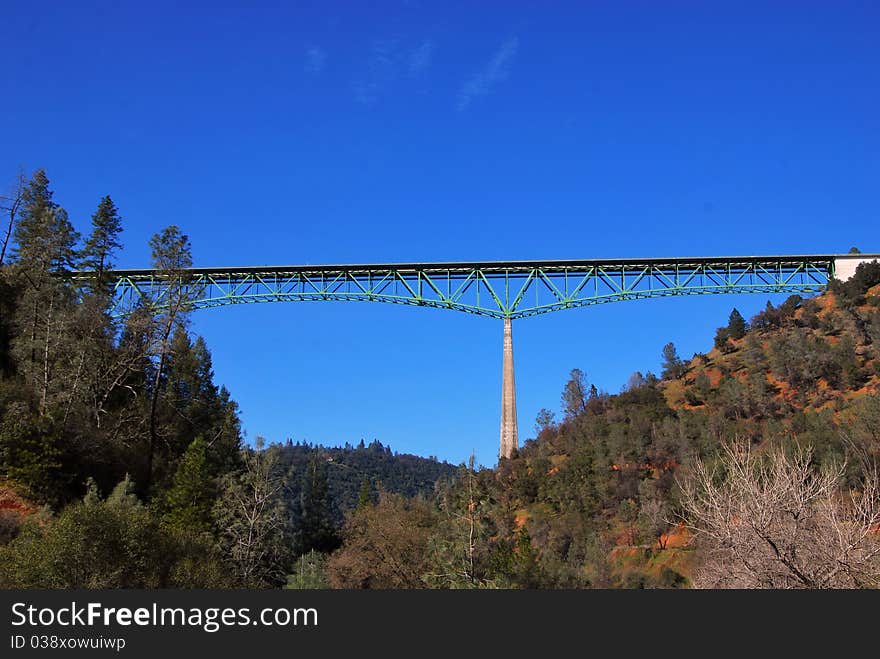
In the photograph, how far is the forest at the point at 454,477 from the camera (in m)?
20.5

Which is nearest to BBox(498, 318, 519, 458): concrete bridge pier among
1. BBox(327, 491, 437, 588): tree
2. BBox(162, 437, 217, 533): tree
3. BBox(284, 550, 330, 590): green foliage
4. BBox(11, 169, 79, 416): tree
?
BBox(327, 491, 437, 588): tree

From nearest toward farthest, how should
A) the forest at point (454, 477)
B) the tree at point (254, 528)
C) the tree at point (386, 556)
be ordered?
the forest at point (454, 477), the tree at point (254, 528), the tree at point (386, 556)

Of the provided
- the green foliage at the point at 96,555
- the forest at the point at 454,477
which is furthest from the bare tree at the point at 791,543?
the green foliage at the point at 96,555

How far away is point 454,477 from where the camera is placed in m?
44.8

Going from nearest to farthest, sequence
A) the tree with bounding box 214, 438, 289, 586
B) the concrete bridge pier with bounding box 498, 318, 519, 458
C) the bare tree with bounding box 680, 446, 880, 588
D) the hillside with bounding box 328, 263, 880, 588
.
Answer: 1. the bare tree with bounding box 680, 446, 880, 588
2. the hillside with bounding box 328, 263, 880, 588
3. the tree with bounding box 214, 438, 289, 586
4. the concrete bridge pier with bounding box 498, 318, 519, 458

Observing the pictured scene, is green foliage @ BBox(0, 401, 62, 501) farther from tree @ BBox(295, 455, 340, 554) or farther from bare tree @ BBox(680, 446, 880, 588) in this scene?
tree @ BBox(295, 455, 340, 554)

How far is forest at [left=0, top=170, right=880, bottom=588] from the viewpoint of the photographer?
20531 mm

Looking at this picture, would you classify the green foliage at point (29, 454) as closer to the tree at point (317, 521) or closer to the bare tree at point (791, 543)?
the bare tree at point (791, 543)

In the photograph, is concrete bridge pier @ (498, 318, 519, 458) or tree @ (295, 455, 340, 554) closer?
concrete bridge pier @ (498, 318, 519, 458)

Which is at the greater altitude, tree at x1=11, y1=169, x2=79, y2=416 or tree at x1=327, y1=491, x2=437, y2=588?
tree at x1=11, y1=169, x2=79, y2=416

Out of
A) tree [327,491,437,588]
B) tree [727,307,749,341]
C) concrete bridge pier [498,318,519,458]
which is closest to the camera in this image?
tree [327,491,437,588]

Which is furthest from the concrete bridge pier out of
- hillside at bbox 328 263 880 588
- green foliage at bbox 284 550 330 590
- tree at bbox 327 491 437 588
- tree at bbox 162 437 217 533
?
tree at bbox 162 437 217 533

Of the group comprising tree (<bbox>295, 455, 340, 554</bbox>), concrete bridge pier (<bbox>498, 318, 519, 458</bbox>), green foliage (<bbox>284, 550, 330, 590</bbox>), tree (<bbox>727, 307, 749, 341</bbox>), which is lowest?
green foliage (<bbox>284, 550, 330, 590</bbox>)

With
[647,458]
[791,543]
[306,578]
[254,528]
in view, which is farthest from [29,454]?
[647,458]
